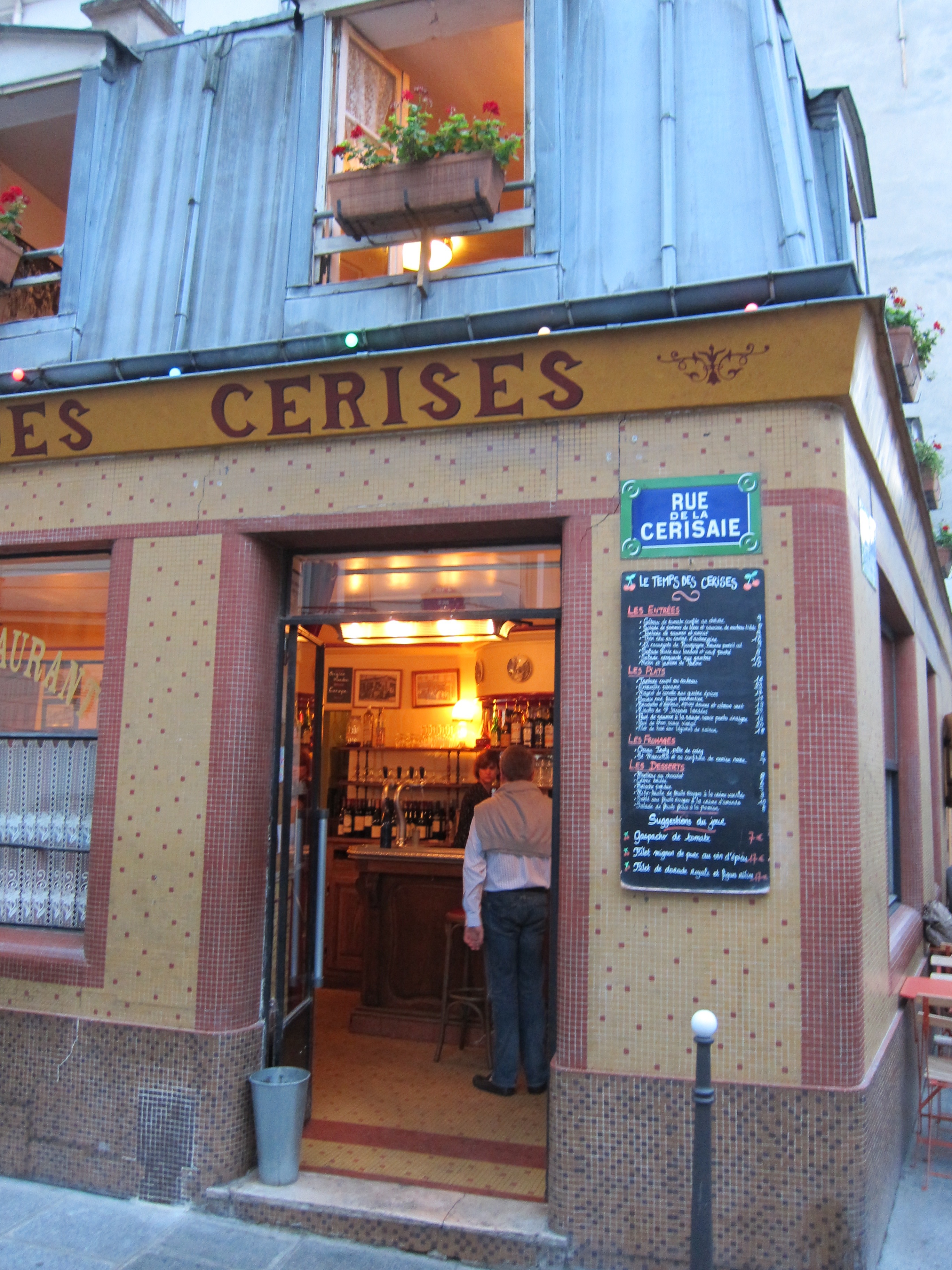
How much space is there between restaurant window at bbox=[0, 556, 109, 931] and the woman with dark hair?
2.99 m

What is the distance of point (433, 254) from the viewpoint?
6.27 meters

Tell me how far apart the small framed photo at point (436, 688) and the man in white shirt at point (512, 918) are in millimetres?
3875

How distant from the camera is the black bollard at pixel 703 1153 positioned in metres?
3.62

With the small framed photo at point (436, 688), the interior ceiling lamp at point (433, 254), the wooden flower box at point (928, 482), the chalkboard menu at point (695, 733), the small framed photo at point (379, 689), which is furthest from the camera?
the small framed photo at point (379, 689)

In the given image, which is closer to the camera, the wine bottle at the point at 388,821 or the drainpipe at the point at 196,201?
the drainpipe at the point at 196,201

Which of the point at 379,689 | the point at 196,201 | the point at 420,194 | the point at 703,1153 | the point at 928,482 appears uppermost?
the point at 196,201

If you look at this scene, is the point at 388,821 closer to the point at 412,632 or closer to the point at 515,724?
the point at 515,724

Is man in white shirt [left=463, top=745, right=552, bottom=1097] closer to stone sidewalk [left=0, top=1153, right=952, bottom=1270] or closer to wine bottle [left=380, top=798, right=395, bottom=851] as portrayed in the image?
stone sidewalk [left=0, top=1153, right=952, bottom=1270]

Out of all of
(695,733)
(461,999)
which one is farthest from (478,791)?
(695,733)

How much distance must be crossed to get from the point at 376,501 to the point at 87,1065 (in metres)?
3.36

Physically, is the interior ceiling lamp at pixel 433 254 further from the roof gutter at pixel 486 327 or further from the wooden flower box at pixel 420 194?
the roof gutter at pixel 486 327

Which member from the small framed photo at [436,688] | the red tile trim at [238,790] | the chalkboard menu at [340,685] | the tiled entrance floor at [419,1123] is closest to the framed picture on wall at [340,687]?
the chalkboard menu at [340,685]

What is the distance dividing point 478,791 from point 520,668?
61.2 inches

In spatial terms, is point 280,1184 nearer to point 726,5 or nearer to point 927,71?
point 726,5
